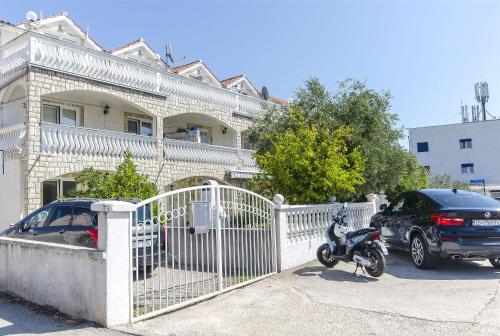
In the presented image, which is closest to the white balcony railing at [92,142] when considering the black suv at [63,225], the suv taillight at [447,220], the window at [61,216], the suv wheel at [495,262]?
the black suv at [63,225]

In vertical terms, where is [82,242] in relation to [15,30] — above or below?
below

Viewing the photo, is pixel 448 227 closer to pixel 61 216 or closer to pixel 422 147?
pixel 61 216

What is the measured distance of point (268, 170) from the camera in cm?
1187

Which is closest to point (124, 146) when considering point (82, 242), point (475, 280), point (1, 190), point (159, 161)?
point (159, 161)

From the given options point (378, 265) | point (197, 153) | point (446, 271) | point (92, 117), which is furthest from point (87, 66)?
point (446, 271)

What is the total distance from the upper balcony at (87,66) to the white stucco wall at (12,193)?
2.96m

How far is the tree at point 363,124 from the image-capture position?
594 inches

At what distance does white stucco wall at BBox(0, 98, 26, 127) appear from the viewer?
1504 centimetres

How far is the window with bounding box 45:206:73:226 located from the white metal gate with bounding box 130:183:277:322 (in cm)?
230

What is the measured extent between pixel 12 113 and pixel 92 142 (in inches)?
129

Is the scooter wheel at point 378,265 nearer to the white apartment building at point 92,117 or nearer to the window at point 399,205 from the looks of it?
the window at point 399,205

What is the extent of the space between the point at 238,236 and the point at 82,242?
9.85ft

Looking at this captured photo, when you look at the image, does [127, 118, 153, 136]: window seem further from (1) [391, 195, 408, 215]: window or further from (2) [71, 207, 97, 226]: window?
(1) [391, 195, 408, 215]: window

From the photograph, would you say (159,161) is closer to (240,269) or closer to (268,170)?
(268,170)
